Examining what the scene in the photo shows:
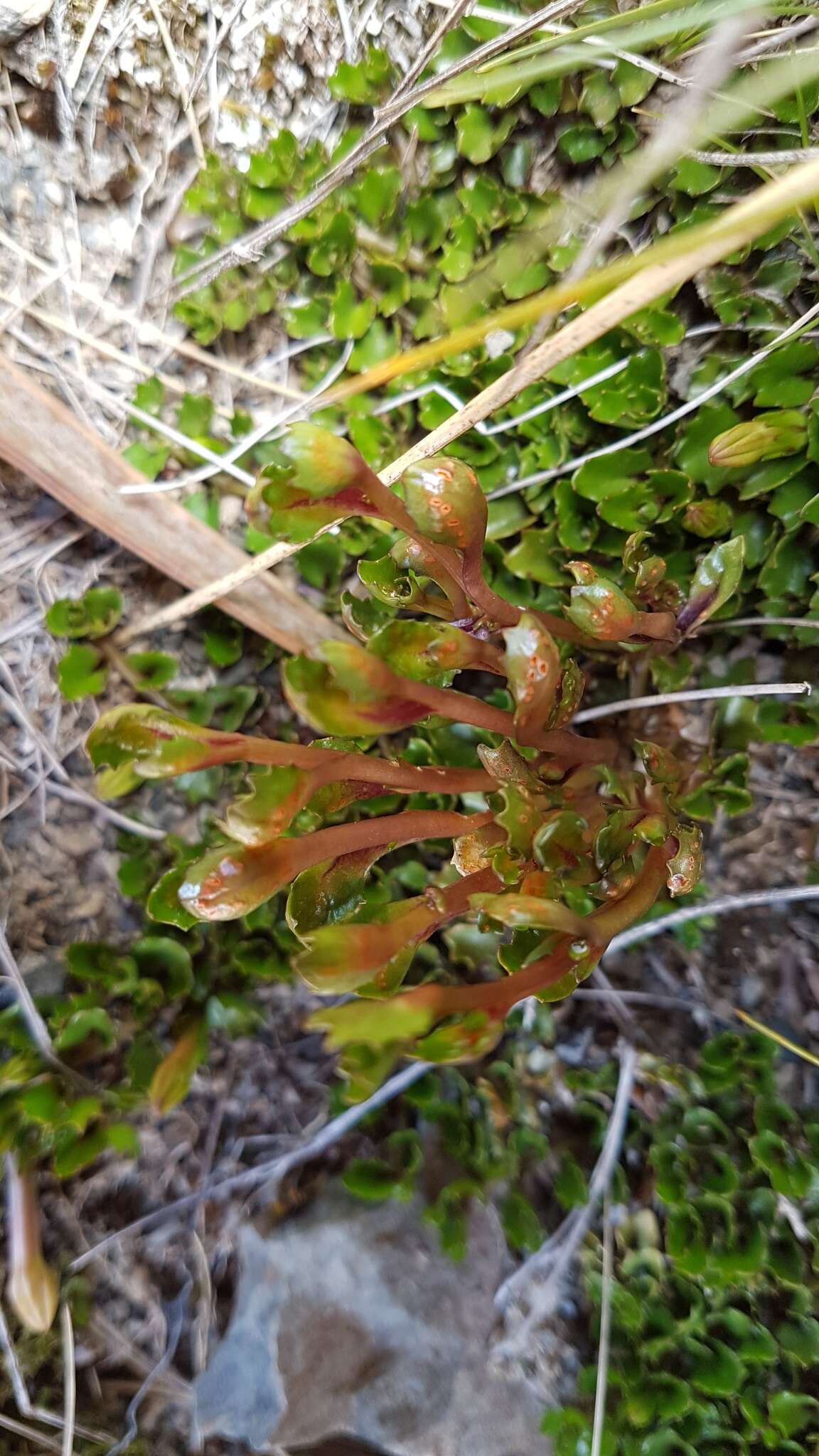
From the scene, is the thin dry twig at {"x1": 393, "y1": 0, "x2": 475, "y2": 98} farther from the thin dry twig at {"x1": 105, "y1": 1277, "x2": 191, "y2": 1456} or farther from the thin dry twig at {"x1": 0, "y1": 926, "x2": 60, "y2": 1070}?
the thin dry twig at {"x1": 105, "y1": 1277, "x2": 191, "y2": 1456}

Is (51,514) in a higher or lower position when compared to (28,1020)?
higher

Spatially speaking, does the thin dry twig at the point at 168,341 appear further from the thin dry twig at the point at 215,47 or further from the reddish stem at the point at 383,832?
the reddish stem at the point at 383,832

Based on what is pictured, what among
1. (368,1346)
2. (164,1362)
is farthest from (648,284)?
(164,1362)

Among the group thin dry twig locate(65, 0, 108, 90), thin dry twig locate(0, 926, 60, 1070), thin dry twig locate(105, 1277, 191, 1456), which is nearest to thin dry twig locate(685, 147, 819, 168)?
thin dry twig locate(65, 0, 108, 90)

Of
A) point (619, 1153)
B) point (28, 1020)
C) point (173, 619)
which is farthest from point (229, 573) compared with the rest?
point (619, 1153)

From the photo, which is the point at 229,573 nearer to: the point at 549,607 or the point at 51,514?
the point at 51,514
